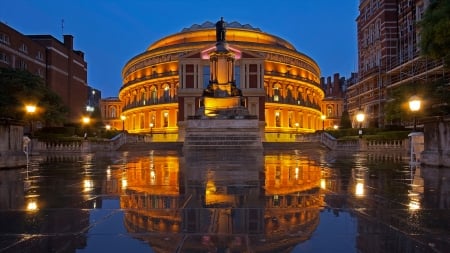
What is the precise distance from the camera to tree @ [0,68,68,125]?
41.2 metres

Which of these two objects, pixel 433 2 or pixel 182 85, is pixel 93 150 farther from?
pixel 182 85

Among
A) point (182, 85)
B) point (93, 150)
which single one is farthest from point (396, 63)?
point (93, 150)

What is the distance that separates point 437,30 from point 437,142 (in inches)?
192

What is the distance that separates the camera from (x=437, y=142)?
1709 centimetres

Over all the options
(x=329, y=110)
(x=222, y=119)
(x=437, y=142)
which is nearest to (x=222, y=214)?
(x=437, y=142)

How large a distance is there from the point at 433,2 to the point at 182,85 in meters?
62.9

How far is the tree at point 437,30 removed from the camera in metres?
17.2

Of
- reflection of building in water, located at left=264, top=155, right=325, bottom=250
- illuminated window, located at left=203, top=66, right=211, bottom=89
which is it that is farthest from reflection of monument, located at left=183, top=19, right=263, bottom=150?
reflection of building in water, located at left=264, top=155, right=325, bottom=250

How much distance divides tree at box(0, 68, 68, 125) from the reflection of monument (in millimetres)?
15583

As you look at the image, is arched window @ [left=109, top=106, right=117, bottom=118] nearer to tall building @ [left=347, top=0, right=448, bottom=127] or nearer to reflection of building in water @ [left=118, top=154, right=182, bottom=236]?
tall building @ [left=347, top=0, right=448, bottom=127]

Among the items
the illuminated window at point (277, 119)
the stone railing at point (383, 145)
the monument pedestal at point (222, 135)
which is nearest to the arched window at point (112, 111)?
the illuminated window at point (277, 119)

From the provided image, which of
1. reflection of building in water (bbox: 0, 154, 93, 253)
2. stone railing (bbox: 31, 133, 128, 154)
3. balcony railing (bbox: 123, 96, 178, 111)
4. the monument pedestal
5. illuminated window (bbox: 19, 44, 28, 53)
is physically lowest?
reflection of building in water (bbox: 0, 154, 93, 253)

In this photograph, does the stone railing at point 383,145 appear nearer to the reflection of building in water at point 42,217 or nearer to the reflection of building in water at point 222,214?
the reflection of building in water at point 222,214

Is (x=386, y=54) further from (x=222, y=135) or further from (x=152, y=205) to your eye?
(x=152, y=205)
